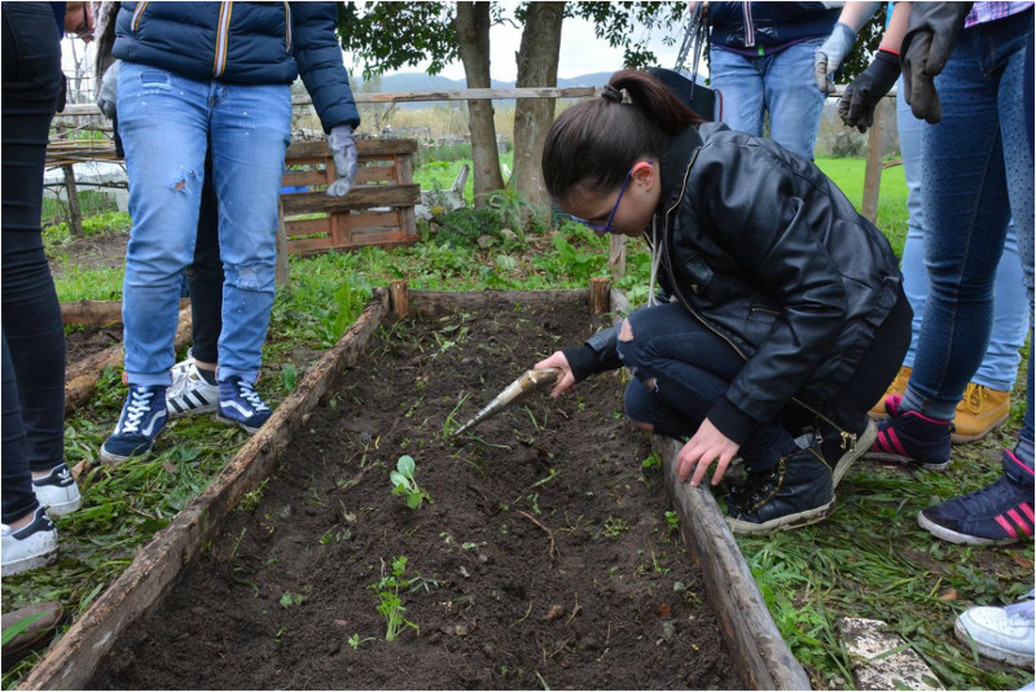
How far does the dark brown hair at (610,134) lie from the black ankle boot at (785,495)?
2.87ft

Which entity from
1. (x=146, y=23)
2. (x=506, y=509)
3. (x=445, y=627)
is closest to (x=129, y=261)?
(x=146, y=23)

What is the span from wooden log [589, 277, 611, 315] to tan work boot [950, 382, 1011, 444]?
5.61ft

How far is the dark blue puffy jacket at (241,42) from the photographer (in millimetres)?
2471

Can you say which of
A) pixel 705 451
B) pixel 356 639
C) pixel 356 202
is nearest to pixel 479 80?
pixel 356 202

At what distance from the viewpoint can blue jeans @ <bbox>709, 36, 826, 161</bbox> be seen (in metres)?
3.27

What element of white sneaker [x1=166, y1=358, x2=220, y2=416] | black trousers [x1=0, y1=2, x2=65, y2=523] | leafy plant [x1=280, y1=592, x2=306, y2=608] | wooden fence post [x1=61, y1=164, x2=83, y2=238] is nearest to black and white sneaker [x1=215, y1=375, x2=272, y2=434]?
white sneaker [x1=166, y1=358, x2=220, y2=416]

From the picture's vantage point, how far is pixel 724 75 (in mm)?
3426

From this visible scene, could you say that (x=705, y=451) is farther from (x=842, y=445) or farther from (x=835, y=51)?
(x=835, y=51)

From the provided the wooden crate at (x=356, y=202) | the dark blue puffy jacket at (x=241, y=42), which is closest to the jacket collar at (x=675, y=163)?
the dark blue puffy jacket at (x=241, y=42)

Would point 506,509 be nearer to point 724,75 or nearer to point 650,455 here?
point 650,455

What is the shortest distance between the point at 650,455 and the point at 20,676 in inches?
67.3

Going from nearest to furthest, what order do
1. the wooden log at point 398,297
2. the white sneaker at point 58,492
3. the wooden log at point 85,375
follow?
the white sneaker at point 58,492 → the wooden log at point 85,375 → the wooden log at point 398,297

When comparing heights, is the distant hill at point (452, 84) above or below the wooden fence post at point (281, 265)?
above

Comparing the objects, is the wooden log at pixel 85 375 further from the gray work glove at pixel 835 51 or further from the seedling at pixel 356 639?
the gray work glove at pixel 835 51
